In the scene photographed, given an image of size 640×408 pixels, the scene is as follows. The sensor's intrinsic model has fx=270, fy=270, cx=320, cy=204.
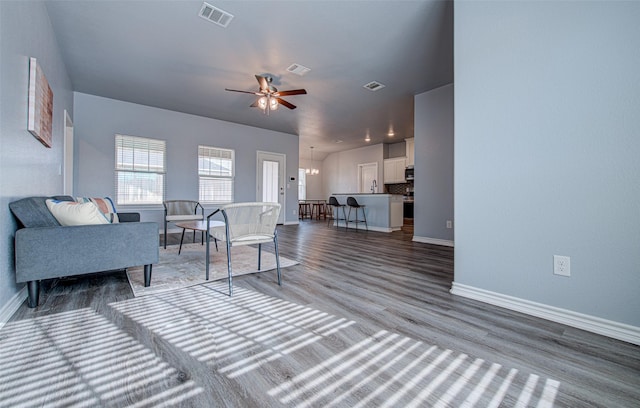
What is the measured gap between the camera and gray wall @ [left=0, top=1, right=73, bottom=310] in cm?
168

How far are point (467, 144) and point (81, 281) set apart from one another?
3.58 meters

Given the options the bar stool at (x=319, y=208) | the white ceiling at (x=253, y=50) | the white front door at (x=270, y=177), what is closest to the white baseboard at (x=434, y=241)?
the white ceiling at (x=253, y=50)

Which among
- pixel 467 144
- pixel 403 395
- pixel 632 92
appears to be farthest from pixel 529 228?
pixel 403 395

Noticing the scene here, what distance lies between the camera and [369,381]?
114 centimetres

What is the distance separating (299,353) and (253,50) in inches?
134

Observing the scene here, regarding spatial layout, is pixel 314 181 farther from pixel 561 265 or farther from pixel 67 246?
pixel 561 265

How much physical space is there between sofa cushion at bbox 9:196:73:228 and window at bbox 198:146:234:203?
4.24m

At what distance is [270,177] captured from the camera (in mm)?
7477

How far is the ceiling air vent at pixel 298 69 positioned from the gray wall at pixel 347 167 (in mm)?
5967

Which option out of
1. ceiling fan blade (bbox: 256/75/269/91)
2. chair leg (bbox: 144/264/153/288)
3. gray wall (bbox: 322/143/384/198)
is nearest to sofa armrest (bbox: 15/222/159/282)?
chair leg (bbox: 144/264/153/288)

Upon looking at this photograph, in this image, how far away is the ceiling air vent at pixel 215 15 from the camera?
2.65 meters

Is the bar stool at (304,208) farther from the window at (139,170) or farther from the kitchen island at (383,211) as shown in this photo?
the window at (139,170)

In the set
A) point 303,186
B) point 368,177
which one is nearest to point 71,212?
point 368,177

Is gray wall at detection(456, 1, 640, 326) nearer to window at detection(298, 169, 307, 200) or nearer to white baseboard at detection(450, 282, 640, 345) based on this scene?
white baseboard at detection(450, 282, 640, 345)
